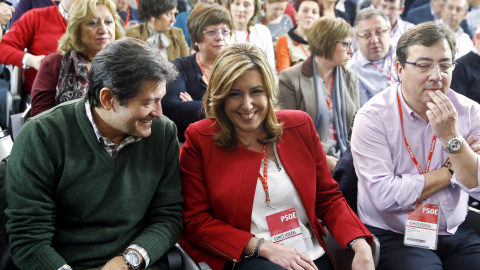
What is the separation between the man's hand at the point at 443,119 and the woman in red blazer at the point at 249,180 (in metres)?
0.50

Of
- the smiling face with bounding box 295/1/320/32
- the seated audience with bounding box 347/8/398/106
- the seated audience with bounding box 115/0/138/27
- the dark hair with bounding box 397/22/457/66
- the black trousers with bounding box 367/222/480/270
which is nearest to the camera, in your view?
the black trousers with bounding box 367/222/480/270

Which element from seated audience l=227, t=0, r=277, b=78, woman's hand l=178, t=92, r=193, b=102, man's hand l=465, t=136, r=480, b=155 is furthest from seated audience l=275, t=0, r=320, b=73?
man's hand l=465, t=136, r=480, b=155

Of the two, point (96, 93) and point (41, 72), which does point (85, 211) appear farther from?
point (41, 72)

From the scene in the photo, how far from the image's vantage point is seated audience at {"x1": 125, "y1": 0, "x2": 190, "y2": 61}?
4062mm

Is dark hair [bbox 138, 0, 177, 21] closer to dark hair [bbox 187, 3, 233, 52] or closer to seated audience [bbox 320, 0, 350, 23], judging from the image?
dark hair [bbox 187, 3, 233, 52]

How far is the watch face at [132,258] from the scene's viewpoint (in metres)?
1.72

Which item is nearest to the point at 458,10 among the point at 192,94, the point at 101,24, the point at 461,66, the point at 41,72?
the point at 461,66

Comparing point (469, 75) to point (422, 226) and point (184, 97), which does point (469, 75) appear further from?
point (184, 97)

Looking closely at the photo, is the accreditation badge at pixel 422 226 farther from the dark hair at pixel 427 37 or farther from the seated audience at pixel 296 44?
the seated audience at pixel 296 44

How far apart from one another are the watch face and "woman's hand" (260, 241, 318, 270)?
46 cm

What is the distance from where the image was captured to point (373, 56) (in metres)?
3.66

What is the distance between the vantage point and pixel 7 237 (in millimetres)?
1710

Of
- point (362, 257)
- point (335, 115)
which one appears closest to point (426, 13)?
point (335, 115)

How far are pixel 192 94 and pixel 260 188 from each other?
129 centimetres
